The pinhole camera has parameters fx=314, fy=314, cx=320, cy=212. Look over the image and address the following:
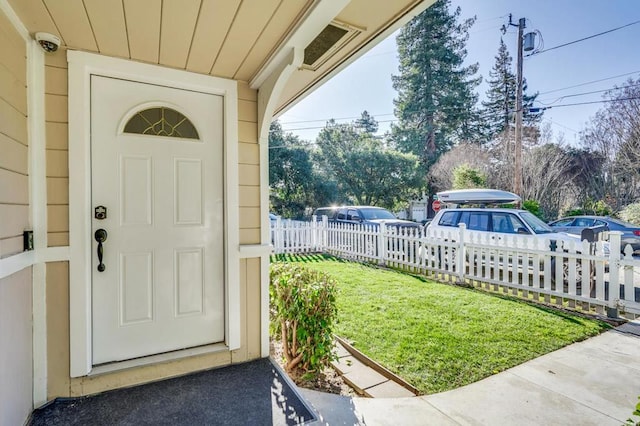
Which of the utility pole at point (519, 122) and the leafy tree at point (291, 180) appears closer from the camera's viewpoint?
the utility pole at point (519, 122)

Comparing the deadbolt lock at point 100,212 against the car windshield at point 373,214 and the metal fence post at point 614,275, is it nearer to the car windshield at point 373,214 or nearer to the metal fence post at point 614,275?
the metal fence post at point 614,275

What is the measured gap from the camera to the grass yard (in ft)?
8.44

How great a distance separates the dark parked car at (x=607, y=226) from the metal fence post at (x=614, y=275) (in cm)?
449

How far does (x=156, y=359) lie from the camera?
2182mm

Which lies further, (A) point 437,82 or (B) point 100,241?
(A) point 437,82

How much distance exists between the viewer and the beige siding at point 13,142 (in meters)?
1.50

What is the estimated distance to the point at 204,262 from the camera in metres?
2.37

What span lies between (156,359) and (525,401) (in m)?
2.55

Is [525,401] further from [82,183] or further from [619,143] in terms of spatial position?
[619,143]

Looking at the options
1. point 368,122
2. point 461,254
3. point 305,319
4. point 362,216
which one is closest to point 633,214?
point 362,216

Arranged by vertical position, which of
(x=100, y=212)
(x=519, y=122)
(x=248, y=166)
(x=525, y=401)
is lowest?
(x=525, y=401)

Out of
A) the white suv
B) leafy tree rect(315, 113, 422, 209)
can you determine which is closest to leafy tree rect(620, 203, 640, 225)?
the white suv

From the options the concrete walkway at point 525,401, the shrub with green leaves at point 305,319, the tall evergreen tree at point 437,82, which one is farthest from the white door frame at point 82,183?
the tall evergreen tree at point 437,82

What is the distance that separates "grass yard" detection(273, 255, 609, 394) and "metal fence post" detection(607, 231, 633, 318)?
0.35 meters
